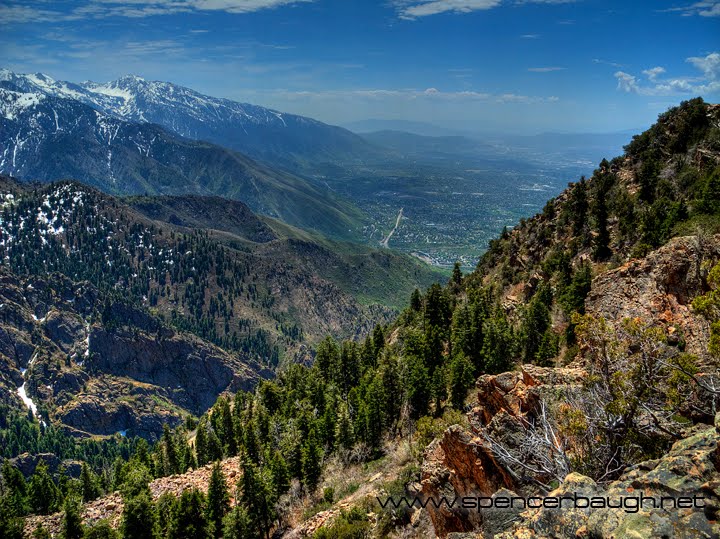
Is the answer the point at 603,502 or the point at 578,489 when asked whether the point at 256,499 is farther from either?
the point at 603,502

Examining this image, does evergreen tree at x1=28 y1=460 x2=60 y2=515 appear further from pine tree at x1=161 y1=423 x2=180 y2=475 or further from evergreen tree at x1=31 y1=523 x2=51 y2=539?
evergreen tree at x1=31 y1=523 x2=51 y2=539

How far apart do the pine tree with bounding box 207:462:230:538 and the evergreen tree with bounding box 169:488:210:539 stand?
89 centimetres

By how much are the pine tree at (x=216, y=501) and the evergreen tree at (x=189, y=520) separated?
0.89 metres

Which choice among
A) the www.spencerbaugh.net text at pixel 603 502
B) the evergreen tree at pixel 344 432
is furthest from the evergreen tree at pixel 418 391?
the www.spencerbaugh.net text at pixel 603 502

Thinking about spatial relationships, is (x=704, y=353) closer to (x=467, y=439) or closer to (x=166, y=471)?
(x=467, y=439)

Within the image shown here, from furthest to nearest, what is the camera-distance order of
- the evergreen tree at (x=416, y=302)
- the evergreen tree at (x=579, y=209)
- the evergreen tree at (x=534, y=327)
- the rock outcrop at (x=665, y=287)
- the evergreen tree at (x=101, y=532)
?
the evergreen tree at (x=416, y=302) → the evergreen tree at (x=579, y=209) → the evergreen tree at (x=534, y=327) → the evergreen tree at (x=101, y=532) → the rock outcrop at (x=665, y=287)

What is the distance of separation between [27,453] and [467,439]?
23443 cm

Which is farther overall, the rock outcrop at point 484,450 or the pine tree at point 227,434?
the pine tree at point 227,434

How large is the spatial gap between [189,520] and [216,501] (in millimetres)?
3158

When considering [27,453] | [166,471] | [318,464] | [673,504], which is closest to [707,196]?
[673,504]

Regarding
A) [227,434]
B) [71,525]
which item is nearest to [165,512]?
[71,525]

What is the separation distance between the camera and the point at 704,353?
20.6 m

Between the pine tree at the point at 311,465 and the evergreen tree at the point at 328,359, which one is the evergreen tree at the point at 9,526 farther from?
the evergreen tree at the point at 328,359

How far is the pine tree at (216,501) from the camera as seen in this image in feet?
160
